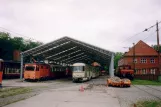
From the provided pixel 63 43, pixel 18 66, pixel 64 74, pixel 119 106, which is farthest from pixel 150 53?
pixel 119 106

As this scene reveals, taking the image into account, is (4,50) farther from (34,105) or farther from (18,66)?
(34,105)

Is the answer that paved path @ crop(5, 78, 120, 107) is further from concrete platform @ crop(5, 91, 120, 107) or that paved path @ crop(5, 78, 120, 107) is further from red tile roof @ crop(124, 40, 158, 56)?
red tile roof @ crop(124, 40, 158, 56)

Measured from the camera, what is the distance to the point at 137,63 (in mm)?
57062

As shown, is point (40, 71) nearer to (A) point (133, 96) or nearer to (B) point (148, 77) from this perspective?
(A) point (133, 96)

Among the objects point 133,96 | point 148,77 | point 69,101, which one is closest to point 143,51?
point 148,77

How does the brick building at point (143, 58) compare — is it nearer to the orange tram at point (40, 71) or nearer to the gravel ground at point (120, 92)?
the orange tram at point (40, 71)

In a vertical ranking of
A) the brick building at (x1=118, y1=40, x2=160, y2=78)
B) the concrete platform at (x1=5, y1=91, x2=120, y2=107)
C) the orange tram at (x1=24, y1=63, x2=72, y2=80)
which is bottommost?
the concrete platform at (x1=5, y1=91, x2=120, y2=107)

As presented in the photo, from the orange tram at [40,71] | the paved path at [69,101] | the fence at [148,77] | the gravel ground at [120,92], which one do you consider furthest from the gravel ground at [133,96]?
the fence at [148,77]

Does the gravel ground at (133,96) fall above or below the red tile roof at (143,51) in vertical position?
below

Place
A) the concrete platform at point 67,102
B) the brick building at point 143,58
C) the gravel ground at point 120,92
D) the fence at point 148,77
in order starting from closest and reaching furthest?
the concrete platform at point 67,102 → the gravel ground at point 120,92 → the fence at point 148,77 → the brick building at point 143,58

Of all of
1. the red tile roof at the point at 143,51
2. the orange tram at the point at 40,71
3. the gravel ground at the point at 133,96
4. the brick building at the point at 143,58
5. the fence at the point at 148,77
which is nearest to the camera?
the gravel ground at the point at 133,96

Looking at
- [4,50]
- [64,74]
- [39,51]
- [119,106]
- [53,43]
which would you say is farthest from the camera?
[64,74]

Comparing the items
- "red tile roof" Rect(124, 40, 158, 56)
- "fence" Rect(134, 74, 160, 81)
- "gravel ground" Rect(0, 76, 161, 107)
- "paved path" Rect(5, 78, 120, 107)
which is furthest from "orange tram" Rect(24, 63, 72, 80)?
"red tile roof" Rect(124, 40, 158, 56)

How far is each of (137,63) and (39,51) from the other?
3130 centimetres
